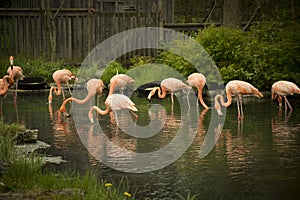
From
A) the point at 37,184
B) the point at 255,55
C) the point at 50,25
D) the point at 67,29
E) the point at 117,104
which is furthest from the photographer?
the point at 67,29

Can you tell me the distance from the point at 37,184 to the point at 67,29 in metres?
15.2

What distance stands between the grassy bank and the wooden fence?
13675 millimetres

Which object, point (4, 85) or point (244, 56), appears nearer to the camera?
point (4, 85)

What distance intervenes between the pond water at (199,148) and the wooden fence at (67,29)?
257 inches

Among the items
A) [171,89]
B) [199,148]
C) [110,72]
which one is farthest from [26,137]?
[110,72]

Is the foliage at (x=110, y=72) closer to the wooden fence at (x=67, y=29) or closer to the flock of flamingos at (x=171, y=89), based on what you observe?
the wooden fence at (x=67, y=29)

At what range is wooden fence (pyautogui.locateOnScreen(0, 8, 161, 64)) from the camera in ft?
68.4

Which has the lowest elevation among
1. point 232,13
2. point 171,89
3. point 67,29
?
point 171,89

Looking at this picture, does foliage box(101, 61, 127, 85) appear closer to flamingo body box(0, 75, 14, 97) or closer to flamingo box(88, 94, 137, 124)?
flamingo body box(0, 75, 14, 97)

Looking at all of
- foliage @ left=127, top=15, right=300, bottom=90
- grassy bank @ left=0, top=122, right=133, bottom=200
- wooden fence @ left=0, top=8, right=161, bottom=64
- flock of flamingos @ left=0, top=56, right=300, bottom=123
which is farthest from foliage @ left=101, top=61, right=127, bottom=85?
grassy bank @ left=0, top=122, right=133, bottom=200

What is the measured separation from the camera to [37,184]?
21.1 ft

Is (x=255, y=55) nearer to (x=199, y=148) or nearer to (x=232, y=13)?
(x=232, y=13)

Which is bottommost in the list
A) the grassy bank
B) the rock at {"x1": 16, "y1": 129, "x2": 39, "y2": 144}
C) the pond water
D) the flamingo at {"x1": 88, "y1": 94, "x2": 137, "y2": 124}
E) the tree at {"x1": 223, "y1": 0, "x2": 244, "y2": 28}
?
the pond water

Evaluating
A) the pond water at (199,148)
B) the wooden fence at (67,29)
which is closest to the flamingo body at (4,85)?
the pond water at (199,148)
